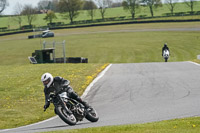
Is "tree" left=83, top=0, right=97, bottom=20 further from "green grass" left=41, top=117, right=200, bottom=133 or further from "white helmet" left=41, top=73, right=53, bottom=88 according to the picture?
"green grass" left=41, top=117, right=200, bottom=133

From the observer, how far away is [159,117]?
10891 mm

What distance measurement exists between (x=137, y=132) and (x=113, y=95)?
22.5 feet

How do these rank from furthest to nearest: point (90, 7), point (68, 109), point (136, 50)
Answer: point (90, 7) < point (136, 50) < point (68, 109)

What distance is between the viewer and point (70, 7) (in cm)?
12544

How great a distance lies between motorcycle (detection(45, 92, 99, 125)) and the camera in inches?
392

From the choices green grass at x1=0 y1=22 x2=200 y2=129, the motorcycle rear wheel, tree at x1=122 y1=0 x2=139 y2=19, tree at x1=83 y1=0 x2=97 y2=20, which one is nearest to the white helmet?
the motorcycle rear wheel

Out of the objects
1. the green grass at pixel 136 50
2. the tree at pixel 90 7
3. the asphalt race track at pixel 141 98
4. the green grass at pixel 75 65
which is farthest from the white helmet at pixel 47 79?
the tree at pixel 90 7

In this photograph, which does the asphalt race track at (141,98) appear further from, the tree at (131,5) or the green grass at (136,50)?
the tree at (131,5)

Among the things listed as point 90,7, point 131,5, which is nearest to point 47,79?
point 131,5

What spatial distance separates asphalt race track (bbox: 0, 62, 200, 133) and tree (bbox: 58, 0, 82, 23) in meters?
105

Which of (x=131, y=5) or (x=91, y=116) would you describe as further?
(x=131, y=5)

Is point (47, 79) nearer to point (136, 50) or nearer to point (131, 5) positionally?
point (136, 50)

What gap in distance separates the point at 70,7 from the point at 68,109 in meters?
118

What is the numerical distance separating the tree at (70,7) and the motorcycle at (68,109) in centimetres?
11466
